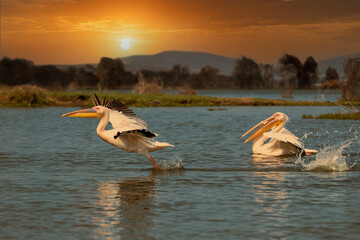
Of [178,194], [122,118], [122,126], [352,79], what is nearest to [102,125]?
[122,118]

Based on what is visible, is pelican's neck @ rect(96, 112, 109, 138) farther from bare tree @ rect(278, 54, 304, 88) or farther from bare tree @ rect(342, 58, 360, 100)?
Answer: bare tree @ rect(278, 54, 304, 88)

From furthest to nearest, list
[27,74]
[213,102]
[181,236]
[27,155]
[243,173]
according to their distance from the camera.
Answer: [27,74] → [213,102] → [27,155] → [243,173] → [181,236]

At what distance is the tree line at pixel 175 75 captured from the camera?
81000 mm

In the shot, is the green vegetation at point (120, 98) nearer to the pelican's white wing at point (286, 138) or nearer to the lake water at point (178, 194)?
the lake water at point (178, 194)

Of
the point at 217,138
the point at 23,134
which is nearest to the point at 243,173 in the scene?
the point at 217,138

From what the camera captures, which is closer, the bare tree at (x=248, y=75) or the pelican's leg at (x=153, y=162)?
the pelican's leg at (x=153, y=162)

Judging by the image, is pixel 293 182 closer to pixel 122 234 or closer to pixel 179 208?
pixel 179 208

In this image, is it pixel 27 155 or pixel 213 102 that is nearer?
pixel 27 155

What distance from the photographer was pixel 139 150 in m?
11.7

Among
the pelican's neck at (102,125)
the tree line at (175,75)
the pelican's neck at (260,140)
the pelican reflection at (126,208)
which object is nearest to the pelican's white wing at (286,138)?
the pelican's neck at (260,140)

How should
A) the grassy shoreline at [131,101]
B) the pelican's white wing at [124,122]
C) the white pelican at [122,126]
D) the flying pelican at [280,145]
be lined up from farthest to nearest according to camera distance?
1. the grassy shoreline at [131,101]
2. the flying pelican at [280,145]
3. the white pelican at [122,126]
4. the pelican's white wing at [124,122]

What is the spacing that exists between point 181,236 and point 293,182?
4.14m

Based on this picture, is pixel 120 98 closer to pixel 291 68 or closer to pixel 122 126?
pixel 122 126

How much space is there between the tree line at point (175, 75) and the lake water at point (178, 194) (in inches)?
2491
